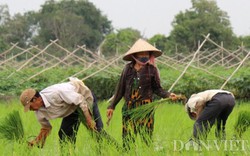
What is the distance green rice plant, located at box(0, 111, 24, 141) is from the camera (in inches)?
157

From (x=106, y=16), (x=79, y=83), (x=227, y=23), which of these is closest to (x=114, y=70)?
(x=79, y=83)

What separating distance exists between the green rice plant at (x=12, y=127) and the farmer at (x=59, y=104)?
0.12 m

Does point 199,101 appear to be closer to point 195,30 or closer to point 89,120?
point 89,120

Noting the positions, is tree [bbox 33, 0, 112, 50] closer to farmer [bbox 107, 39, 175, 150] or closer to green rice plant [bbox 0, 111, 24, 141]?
farmer [bbox 107, 39, 175, 150]

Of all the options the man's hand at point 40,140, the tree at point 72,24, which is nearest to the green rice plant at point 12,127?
the man's hand at point 40,140

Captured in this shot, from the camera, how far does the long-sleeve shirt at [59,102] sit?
407cm

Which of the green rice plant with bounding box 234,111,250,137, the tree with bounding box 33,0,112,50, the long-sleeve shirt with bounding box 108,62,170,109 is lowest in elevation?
the green rice plant with bounding box 234,111,250,137

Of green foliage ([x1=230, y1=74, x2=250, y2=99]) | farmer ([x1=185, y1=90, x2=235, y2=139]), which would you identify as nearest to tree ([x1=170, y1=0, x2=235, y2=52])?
green foliage ([x1=230, y1=74, x2=250, y2=99])

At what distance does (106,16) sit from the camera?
142 feet

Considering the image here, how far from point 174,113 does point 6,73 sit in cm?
708

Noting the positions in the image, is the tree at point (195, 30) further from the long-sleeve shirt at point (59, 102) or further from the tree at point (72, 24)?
the long-sleeve shirt at point (59, 102)

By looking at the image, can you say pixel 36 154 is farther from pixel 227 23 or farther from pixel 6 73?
pixel 227 23

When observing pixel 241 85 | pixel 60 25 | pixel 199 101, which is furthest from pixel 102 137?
pixel 60 25

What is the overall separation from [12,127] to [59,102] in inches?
16.7
